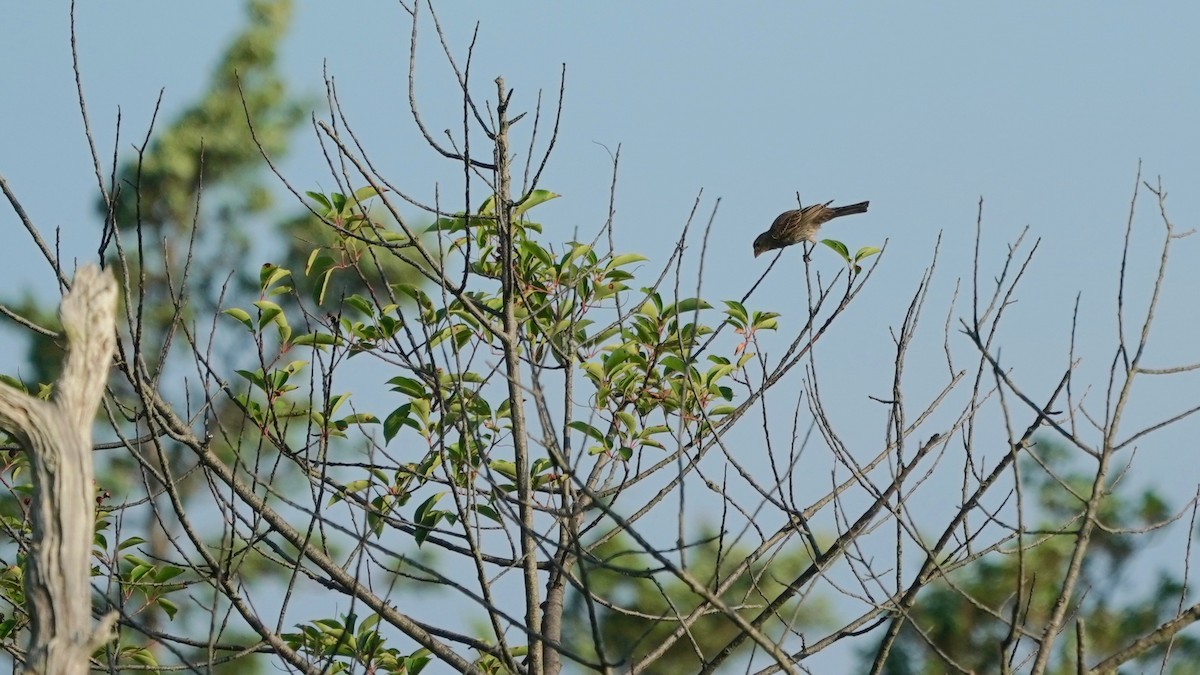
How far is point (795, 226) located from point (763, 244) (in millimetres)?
439

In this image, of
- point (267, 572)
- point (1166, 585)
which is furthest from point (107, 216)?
point (267, 572)

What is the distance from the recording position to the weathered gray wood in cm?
234

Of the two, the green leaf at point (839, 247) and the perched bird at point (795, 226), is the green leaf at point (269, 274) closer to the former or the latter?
the green leaf at point (839, 247)

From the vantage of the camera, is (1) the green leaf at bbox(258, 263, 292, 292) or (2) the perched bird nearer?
(1) the green leaf at bbox(258, 263, 292, 292)

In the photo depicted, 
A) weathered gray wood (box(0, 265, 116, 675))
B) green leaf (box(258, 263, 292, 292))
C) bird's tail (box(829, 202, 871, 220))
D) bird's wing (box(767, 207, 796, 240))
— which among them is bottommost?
weathered gray wood (box(0, 265, 116, 675))

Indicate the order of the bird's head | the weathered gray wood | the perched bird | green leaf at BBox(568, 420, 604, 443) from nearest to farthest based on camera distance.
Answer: the weathered gray wood, green leaf at BBox(568, 420, 604, 443), the perched bird, the bird's head

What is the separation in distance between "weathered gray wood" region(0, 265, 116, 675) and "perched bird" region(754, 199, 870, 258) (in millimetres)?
3719

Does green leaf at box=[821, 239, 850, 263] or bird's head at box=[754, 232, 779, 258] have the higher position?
bird's head at box=[754, 232, 779, 258]

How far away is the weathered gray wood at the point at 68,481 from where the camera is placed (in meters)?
2.34

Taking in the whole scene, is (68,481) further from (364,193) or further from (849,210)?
(849,210)

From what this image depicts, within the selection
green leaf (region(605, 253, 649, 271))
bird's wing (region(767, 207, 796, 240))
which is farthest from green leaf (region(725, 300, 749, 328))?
bird's wing (region(767, 207, 796, 240))

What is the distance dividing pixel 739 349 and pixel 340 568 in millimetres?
1485

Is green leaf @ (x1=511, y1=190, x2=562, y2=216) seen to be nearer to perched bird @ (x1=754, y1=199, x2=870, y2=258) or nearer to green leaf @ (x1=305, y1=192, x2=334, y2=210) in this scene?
green leaf @ (x1=305, y1=192, x2=334, y2=210)

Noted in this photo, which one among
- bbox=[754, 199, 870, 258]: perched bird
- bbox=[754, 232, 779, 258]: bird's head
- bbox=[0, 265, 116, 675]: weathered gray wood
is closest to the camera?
bbox=[0, 265, 116, 675]: weathered gray wood
